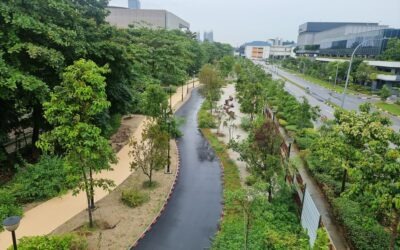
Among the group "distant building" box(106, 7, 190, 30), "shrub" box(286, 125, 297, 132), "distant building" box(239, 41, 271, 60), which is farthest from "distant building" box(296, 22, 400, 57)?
"distant building" box(106, 7, 190, 30)

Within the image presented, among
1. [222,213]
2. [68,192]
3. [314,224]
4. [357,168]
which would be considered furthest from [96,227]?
[357,168]

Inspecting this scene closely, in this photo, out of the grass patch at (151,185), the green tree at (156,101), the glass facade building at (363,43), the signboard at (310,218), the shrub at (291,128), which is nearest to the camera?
the signboard at (310,218)

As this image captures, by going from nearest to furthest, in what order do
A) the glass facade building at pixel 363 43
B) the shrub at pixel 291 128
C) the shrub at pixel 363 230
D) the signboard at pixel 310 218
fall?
the signboard at pixel 310 218, the shrub at pixel 363 230, the shrub at pixel 291 128, the glass facade building at pixel 363 43

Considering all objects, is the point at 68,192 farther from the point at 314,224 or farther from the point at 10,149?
the point at 314,224

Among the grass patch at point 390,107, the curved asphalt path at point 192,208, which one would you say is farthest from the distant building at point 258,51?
the curved asphalt path at point 192,208

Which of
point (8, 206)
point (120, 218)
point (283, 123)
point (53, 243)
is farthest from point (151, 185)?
point (283, 123)

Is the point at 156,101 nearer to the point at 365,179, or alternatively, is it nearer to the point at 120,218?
the point at 120,218

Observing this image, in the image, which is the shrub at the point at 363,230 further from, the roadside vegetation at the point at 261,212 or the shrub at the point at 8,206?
the shrub at the point at 8,206
